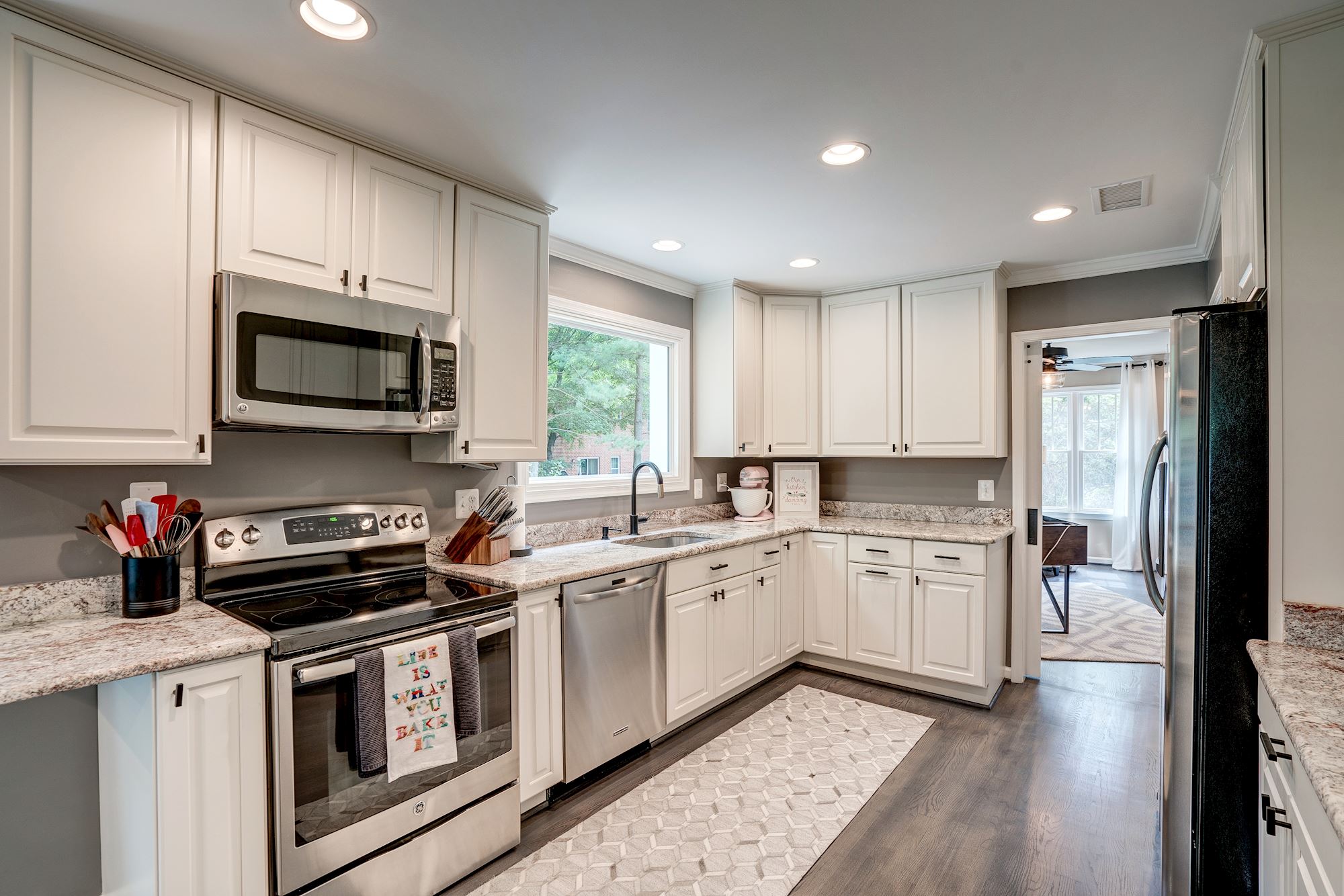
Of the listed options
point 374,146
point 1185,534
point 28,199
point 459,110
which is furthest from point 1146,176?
point 28,199

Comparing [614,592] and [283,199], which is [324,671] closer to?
[614,592]

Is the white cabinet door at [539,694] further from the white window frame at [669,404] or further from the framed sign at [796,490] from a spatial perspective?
the framed sign at [796,490]

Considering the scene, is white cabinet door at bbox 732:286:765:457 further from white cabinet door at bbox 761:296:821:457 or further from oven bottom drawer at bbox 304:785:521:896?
oven bottom drawer at bbox 304:785:521:896

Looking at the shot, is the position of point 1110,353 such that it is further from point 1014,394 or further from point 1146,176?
point 1146,176

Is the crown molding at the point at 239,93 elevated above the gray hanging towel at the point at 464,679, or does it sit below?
above

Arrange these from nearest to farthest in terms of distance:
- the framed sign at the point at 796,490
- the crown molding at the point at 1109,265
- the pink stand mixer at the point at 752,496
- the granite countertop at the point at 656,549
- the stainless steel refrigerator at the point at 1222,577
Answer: the stainless steel refrigerator at the point at 1222,577 < the granite countertop at the point at 656,549 < the crown molding at the point at 1109,265 < the pink stand mixer at the point at 752,496 < the framed sign at the point at 796,490

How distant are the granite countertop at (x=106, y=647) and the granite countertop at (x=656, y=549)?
0.82 m

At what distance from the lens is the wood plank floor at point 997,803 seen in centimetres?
207

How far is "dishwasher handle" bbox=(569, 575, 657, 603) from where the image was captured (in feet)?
8.24

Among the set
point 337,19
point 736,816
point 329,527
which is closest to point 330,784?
point 329,527

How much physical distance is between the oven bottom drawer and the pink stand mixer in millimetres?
2429

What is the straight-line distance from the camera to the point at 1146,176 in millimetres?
2486

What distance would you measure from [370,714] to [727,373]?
2.81 metres

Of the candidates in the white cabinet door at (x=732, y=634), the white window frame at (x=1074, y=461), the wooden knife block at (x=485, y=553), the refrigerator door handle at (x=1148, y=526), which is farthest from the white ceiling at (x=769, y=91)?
the white window frame at (x=1074, y=461)
